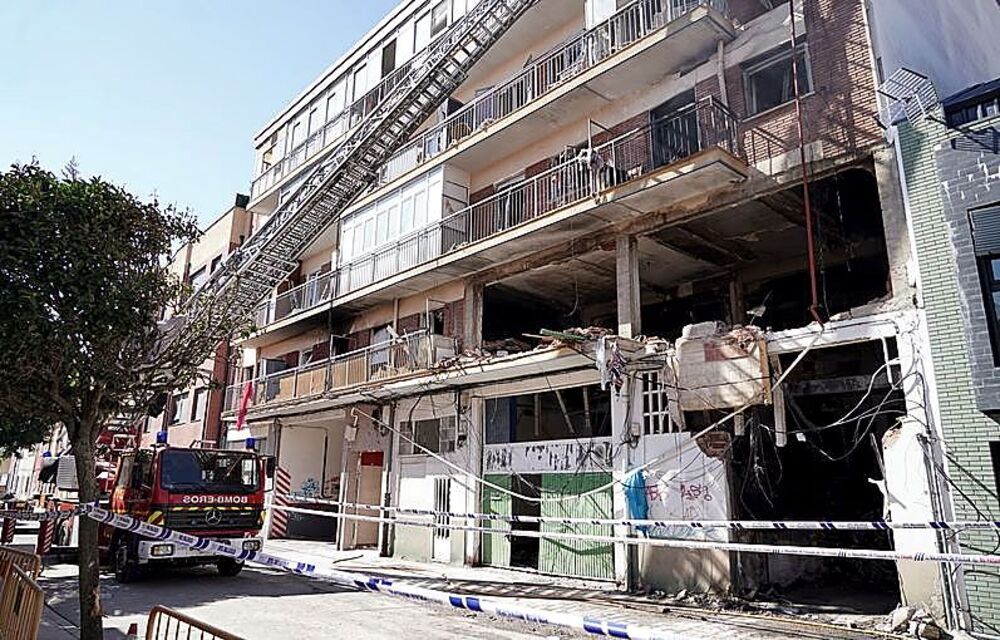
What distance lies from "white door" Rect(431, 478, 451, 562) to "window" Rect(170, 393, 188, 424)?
19.2 m

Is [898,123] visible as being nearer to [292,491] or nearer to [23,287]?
[23,287]

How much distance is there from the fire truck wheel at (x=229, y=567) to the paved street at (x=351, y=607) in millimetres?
244

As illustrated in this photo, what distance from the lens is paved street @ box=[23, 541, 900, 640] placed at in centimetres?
898

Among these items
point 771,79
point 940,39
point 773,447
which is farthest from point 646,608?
point 940,39

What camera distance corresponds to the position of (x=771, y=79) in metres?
13.1

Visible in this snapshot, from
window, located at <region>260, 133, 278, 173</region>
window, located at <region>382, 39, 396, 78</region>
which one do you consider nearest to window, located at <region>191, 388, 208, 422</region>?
window, located at <region>260, 133, 278, 173</region>

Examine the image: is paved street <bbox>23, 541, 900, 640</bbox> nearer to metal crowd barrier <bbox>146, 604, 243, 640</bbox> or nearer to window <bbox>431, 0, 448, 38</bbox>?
metal crowd barrier <bbox>146, 604, 243, 640</bbox>

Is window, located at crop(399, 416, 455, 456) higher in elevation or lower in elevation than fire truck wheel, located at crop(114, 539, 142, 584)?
higher

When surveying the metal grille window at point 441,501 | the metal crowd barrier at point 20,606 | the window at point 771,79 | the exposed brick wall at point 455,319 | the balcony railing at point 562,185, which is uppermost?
the window at point 771,79

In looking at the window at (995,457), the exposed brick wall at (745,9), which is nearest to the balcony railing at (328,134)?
the exposed brick wall at (745,9)

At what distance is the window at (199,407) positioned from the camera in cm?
2967

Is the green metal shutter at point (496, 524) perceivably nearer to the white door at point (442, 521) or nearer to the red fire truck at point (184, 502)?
the white door at point (442, 521)

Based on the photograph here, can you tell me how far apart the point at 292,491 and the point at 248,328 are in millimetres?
14815

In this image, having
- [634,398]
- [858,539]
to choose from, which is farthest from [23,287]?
[858,539]
